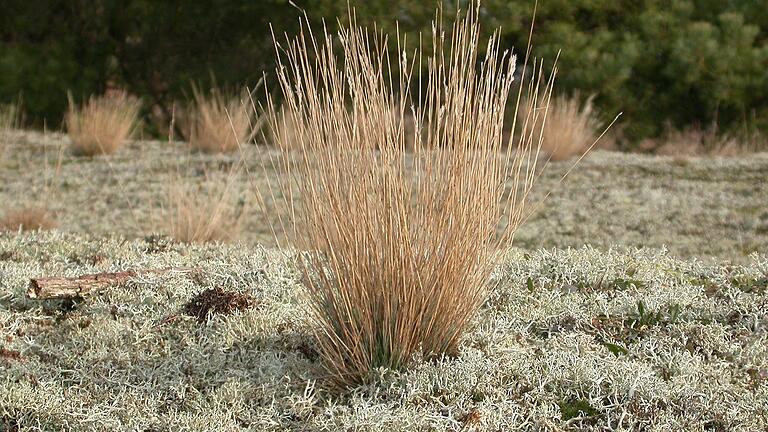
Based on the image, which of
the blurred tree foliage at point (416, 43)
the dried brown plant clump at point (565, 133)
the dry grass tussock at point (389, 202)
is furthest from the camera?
the blurred tree foliage at point (416, 43)

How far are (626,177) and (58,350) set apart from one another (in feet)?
22.2

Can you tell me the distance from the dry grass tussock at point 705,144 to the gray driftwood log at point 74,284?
25.2 ft

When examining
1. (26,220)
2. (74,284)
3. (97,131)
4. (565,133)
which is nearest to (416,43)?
(565,133)

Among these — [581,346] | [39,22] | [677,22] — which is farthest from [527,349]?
[39,22]

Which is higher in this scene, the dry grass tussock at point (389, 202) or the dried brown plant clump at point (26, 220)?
the dry grass tussock at point (389, 202)

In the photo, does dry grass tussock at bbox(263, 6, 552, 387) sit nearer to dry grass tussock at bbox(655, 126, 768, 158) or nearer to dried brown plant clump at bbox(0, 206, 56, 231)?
dried brown plant clump at bbox(0, 206, 56, 231)

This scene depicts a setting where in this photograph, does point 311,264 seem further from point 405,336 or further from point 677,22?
point 677,22

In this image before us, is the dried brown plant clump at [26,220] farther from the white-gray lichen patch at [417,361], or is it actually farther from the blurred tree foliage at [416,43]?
the blurred tree foliage at [416,43]

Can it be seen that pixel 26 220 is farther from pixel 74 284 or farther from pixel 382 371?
pixel 382 371

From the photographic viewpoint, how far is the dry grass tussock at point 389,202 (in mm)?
3344

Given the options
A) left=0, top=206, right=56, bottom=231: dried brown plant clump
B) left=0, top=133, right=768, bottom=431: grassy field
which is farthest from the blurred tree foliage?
left=0, top=133, right=768, bottom=431: grassy field

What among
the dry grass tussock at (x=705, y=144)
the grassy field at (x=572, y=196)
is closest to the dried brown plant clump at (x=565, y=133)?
the grassy field at (x=572, y=196)

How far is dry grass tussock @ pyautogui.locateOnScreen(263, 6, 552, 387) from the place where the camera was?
3.34 m

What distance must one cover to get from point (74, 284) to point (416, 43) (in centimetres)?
724
